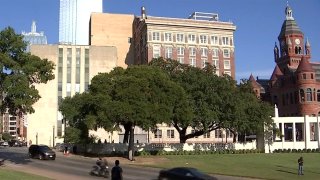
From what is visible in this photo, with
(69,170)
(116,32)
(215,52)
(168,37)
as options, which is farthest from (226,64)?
(69,170)

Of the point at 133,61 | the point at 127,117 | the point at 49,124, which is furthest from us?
the point at 133,61

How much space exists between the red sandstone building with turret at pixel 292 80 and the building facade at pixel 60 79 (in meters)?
44.1

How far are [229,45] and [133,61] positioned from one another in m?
36.1

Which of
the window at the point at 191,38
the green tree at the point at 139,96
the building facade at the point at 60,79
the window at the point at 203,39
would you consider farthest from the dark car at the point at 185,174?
the window at the point at 203,39

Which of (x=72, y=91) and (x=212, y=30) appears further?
(x=212, y=30)

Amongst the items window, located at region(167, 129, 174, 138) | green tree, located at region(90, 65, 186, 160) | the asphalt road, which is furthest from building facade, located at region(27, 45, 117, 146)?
the asphalt road

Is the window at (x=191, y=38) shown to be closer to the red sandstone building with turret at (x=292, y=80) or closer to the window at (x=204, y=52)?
the window at (x=204, y=52)

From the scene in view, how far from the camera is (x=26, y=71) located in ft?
132

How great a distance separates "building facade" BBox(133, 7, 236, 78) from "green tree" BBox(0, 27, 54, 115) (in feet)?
302

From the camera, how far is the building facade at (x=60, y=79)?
119 m

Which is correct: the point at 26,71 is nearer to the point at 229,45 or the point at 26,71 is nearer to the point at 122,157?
the point at 122,157

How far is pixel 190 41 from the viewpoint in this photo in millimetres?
137875

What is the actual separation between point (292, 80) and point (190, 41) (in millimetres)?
31899

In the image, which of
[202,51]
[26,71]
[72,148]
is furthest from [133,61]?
[26,71]
